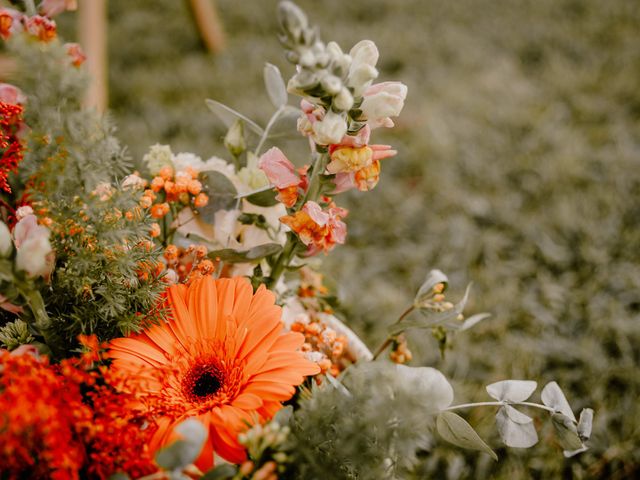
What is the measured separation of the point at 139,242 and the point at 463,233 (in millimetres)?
1213

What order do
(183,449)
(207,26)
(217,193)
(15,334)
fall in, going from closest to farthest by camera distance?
(183,449) < (15,334) < (217,193) < (207,26)

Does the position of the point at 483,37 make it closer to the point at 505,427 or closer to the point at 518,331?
the point at 518,331

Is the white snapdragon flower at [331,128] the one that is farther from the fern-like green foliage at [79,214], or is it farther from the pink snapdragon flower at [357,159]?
the fern-like green foliage at [79,214]

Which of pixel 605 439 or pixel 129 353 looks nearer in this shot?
pixel 129 353

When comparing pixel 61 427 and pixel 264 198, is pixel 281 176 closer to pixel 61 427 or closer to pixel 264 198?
pixel 264 198

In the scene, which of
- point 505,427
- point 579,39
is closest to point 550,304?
point 505,427

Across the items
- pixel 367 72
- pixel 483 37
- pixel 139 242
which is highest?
pixel 367 72

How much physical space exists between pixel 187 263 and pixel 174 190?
0.28 feet

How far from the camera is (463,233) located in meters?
1.58

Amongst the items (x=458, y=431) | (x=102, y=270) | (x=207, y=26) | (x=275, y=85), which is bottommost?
(x=207, y=26)

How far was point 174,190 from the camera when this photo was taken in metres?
0.57

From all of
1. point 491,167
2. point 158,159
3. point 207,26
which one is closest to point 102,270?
point 158,159

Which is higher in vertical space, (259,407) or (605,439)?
(259,407)

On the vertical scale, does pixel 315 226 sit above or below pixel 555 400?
above
